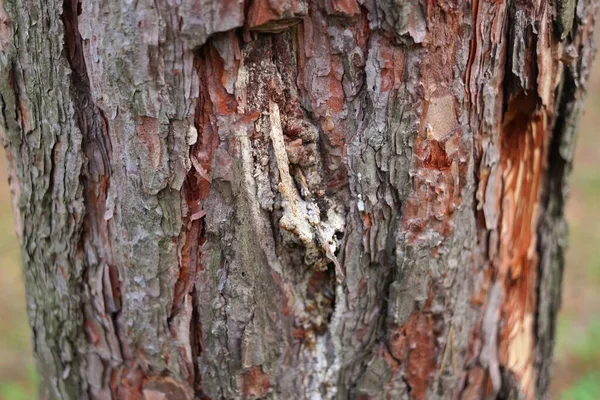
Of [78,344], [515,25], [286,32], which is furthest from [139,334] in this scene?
[515,25]

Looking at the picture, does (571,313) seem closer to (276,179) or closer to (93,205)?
(276,179)

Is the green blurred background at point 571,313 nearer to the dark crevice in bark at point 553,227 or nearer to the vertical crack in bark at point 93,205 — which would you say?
the dark crevice in bark at point 553,227

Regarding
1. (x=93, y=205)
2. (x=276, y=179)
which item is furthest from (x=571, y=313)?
(x=93, y=205)

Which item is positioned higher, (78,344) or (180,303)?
(180,303)

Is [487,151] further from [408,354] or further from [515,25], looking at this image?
[408,354]

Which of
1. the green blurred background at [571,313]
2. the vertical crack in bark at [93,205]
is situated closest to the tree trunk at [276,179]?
the vertical crack in bark at [93,205]

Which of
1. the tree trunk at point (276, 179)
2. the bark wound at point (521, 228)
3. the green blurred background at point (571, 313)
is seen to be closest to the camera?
the tree trunk at point (276, 179)

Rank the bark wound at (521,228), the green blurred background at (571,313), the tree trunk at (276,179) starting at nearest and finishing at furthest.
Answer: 1. the tree trunk at (276,179)
2. the bark wound at (521,228)
3. the green blurred background at (571,313)

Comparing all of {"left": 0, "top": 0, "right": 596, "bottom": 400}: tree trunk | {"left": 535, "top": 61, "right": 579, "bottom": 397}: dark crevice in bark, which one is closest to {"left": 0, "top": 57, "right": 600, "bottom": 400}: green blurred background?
{"left": 535, "top": 61, "right": 579, "bottom": 397}: dark crevice in bark
